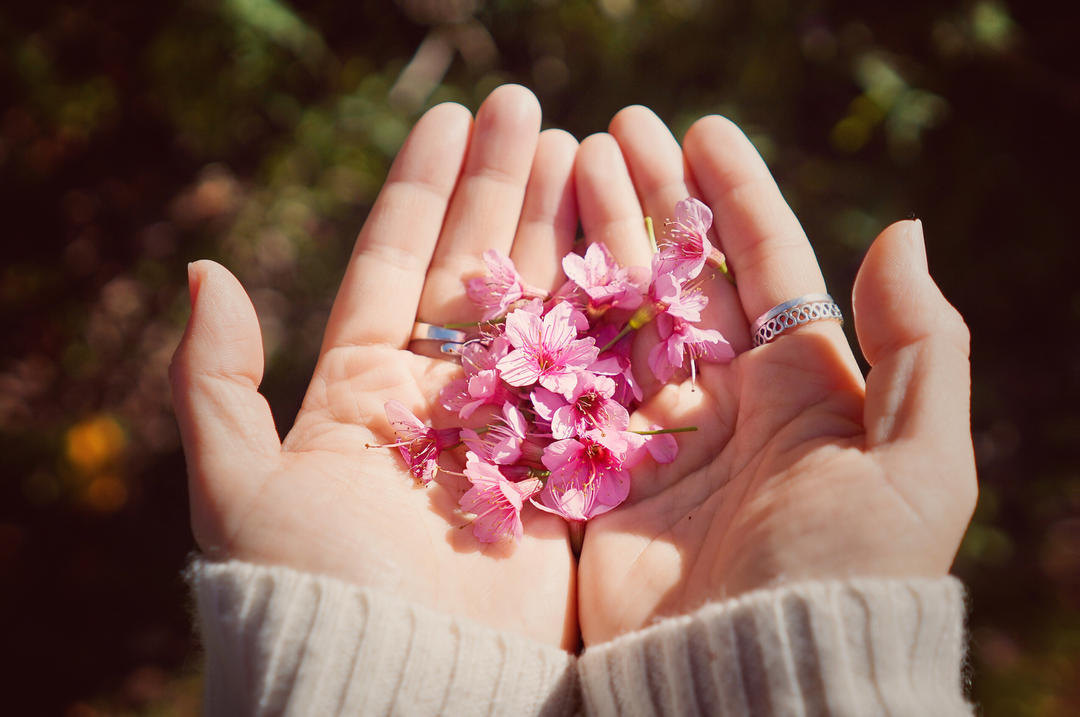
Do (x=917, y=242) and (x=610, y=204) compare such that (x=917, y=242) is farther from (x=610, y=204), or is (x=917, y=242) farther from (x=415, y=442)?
(x=415, y=442)

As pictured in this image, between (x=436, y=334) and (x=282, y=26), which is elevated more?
(x=282, y=26)

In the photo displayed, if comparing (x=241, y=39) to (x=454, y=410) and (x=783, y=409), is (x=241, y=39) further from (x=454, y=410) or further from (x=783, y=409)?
(x=783, y=409)

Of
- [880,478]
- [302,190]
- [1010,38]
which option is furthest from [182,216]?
[1010,38]

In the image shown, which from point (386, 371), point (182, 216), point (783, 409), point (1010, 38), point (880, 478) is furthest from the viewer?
point (182, 216)

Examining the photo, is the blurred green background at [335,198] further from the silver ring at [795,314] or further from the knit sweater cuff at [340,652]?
the knit sweater cuff at [340,652]

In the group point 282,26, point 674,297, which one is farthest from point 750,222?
point 282,26

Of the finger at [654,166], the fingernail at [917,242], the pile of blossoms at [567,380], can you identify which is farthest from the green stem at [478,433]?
the fingernail at [917,242]
